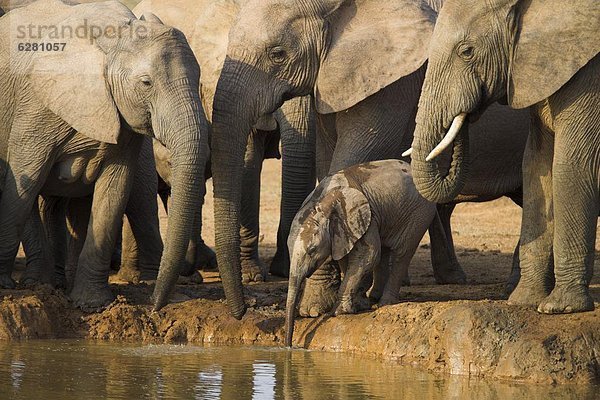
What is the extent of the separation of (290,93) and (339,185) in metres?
0.75

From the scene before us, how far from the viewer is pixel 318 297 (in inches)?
376

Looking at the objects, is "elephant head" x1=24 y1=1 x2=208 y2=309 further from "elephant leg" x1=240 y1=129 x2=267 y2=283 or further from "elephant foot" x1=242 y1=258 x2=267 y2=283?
"elephant leg" x1=240 y1=129 x2=267 y2=283

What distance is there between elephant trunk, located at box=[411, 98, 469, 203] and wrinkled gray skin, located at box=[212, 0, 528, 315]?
1041 millimetres

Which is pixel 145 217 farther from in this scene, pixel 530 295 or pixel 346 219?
pixel 530 295

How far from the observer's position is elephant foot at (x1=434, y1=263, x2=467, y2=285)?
37.6 ft

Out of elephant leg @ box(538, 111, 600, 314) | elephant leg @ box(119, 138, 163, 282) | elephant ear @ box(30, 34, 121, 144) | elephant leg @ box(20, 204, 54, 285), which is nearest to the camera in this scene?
elephant leg @ box(538, 111, 600, 314)

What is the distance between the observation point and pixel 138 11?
43.1ft

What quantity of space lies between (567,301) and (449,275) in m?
2.87

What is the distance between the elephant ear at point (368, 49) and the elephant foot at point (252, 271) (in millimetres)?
2083

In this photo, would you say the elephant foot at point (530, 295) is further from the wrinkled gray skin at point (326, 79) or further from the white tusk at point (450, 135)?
the wrinkled gray skin at point (326, 79)

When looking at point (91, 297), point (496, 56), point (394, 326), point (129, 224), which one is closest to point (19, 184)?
point (91, 297)

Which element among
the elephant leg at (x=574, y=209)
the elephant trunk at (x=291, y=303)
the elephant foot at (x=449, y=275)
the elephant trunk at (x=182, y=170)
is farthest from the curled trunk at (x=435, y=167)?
the elephant foot at (x=449, y=275)

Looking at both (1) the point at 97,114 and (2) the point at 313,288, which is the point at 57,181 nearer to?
(1) the point at 97,114

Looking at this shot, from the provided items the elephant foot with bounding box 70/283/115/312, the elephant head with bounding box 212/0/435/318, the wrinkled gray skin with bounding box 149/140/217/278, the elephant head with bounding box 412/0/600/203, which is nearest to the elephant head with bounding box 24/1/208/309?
the elephant head with bounding box 212/0/435/318
